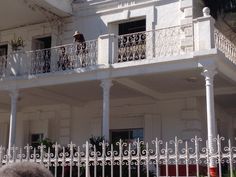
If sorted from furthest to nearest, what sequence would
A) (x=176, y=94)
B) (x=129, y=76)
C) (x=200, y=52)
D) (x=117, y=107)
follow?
(x=117, y=107) → (x=176, y=94) → (x=129, y=76) → (x=200, y=52)

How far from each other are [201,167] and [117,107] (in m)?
4.29

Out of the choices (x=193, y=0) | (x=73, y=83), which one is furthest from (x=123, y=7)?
(x=73, y=83)

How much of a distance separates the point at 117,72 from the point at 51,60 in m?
2.69

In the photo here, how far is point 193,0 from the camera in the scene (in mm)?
12914

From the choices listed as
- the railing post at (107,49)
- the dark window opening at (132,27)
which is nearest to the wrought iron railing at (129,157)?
the railing post at (107,49)

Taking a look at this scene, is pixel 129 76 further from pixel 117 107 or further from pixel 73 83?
pixel 117 107

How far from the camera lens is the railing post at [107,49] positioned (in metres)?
11.7

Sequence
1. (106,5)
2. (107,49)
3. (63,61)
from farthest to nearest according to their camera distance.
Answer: (106,5), (63,61), (107,49)

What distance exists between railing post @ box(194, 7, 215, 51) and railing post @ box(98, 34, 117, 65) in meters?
2.38

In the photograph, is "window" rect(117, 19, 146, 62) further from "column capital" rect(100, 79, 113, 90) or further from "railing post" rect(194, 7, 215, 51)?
"railing post" rect(194, 7, 215, 51)

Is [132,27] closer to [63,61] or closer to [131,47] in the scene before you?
[131,47]

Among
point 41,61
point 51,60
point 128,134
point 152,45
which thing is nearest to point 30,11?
point 41,61

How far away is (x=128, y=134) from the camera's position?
48.4 ft

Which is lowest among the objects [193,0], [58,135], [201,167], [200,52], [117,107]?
[201,167]
